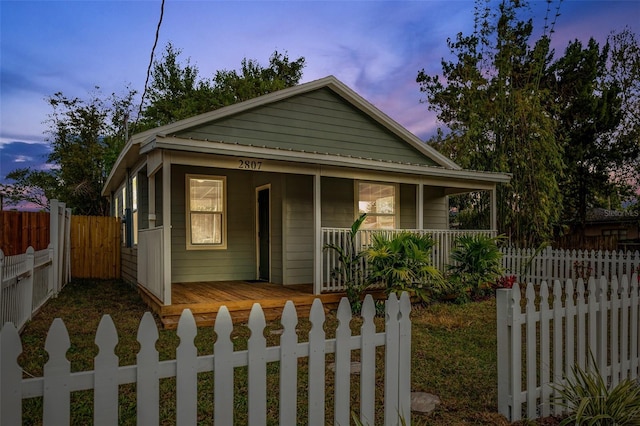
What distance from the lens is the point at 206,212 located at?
980cm

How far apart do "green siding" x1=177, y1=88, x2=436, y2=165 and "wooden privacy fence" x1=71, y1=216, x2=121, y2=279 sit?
5.45 meters

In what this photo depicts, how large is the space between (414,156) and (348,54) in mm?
5936

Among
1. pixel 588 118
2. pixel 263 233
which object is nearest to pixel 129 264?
pixel 263 233

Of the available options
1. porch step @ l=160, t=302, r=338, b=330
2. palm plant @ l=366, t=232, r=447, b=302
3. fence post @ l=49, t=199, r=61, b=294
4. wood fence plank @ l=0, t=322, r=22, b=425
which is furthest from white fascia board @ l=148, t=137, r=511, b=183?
wood fence plank @ l=0, t=322, r=22, b=425

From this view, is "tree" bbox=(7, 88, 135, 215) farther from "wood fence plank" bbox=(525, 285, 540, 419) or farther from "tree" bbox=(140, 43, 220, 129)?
"wood fence plank" bbox=(525, 285, 540, 419)

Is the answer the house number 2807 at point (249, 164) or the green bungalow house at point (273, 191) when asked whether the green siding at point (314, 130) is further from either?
the house number 2807 at point (249, 164)

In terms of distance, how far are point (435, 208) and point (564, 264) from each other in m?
3.58

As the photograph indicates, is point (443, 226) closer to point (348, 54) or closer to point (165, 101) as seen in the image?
point (348, 54)

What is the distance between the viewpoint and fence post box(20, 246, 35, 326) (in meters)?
6.04

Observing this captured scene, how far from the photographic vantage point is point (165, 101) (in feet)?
90.1

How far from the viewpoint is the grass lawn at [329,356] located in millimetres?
3428

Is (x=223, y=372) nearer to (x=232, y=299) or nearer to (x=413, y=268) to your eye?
(x=232, y=299)

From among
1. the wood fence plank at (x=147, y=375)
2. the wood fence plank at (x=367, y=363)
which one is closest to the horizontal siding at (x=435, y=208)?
the wood fence plank at (x=367, y=363)

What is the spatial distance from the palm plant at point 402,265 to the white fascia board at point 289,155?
4.98 feet
